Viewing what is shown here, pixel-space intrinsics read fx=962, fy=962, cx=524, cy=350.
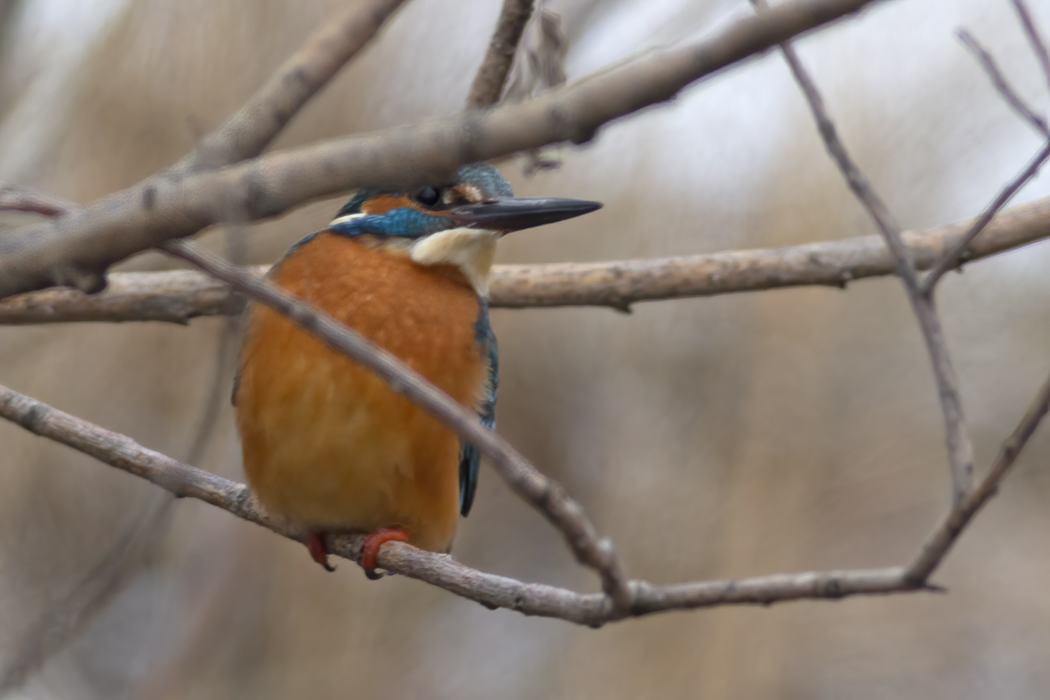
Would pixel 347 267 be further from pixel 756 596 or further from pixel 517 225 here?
pixel 756 596

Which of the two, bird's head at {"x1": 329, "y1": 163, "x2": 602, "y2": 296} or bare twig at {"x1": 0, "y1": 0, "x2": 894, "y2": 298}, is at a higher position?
bare twig at {"x1": 0, "y1": 0, "x2": 894, "y2": 298}

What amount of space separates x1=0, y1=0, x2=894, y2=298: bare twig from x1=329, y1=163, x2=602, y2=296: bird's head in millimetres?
1068

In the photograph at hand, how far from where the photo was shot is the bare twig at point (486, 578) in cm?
94

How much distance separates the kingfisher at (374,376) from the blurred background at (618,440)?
1870 millimetres

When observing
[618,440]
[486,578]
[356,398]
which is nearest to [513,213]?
[356,398]

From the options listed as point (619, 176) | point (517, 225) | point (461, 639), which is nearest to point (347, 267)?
point (517, 225)

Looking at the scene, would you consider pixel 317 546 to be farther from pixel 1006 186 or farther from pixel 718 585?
pixel 1006 186

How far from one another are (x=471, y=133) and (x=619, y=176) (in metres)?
3.68

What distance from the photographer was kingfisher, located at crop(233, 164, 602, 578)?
177 cm

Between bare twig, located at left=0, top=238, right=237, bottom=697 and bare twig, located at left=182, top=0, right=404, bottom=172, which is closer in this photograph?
bare twig, located at left=0, top=238, right=237, bottom=697

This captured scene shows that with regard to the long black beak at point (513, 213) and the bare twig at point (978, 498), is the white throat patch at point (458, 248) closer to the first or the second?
the long black beak at point (513, 213)

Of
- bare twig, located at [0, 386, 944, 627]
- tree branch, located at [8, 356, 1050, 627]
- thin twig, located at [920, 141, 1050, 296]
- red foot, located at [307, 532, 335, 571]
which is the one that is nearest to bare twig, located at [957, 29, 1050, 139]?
thin twig, located at [920, 141, 1050, 296]

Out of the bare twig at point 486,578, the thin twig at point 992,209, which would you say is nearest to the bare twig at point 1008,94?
the thin twig at point 992,209

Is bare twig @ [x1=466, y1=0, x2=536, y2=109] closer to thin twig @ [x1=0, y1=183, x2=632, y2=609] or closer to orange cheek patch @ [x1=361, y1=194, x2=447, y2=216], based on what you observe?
orange cheek patch @ [x1=361, y1=194, x2=447, y2=216]
